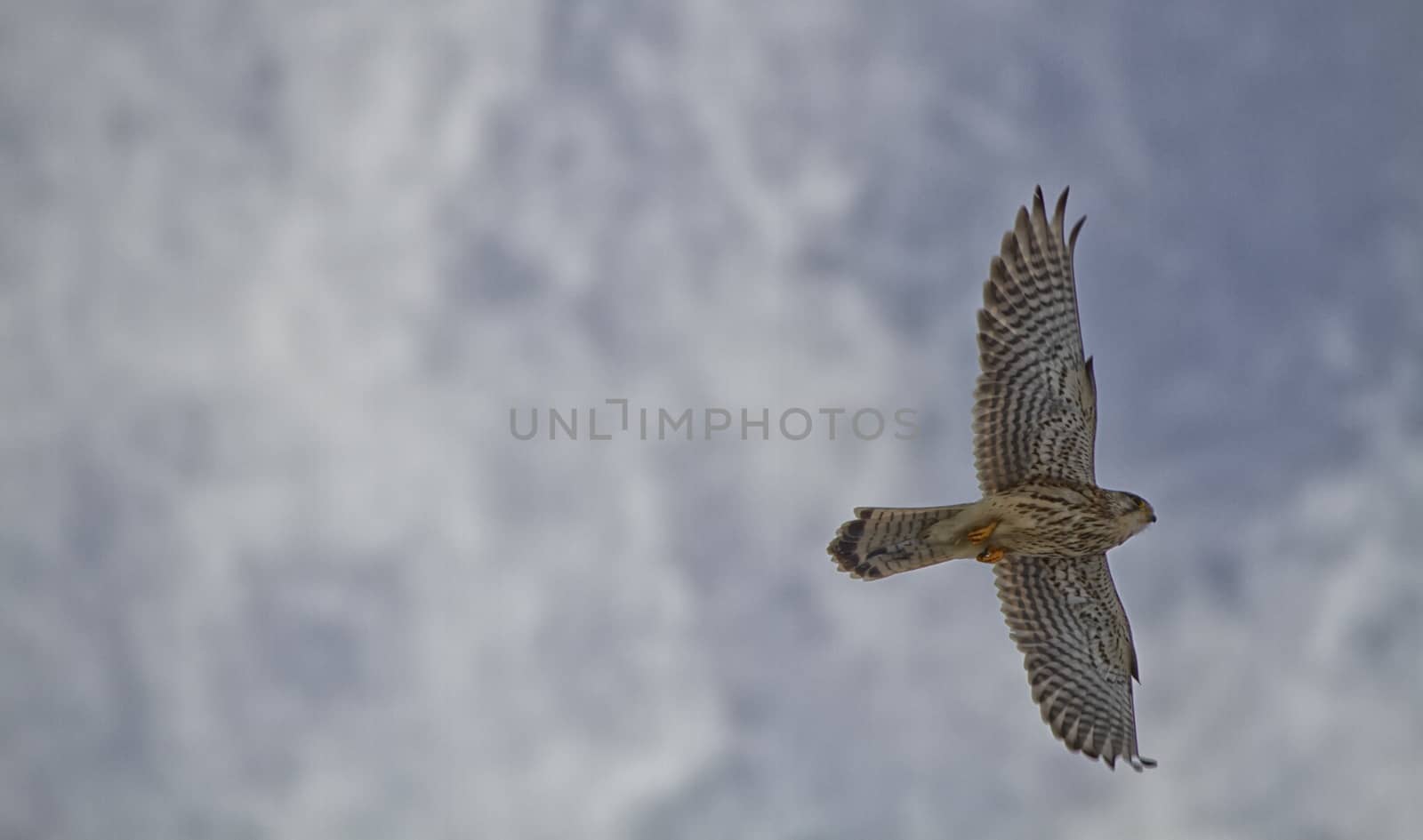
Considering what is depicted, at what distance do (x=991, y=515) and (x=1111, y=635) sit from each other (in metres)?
2.48

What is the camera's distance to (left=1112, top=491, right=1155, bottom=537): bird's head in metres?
12.9

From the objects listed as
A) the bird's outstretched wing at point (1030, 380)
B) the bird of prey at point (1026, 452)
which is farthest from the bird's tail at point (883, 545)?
the bird's outstretched wing at point (1030, 380)

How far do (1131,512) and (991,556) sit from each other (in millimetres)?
1497

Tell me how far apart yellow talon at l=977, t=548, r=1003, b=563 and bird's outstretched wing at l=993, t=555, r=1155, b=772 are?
16.5 inches

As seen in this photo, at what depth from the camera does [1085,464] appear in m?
13.0

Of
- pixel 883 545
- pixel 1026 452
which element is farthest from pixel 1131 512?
pixel 883 545

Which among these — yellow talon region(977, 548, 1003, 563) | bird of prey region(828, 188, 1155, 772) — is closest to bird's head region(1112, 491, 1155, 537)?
bird of prey region(828, 188, 1155, 772)

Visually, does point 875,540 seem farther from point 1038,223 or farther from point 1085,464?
point 1038,223

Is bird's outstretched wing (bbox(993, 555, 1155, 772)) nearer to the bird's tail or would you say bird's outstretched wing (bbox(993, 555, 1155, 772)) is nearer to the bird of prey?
the bird of prey

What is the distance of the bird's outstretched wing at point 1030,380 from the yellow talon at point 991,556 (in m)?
0.71

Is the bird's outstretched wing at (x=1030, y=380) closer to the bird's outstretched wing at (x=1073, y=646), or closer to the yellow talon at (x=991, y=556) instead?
the yellow talon at (x=991, y=556)

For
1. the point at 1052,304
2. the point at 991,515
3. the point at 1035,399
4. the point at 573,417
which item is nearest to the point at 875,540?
the point at 991,515

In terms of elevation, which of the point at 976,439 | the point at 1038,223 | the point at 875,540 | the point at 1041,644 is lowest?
the point at 1041,644

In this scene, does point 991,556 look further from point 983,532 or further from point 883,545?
point 883,545
